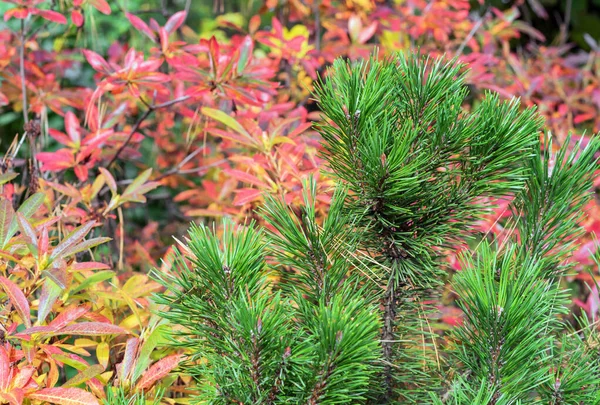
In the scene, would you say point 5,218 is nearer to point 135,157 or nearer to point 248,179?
point 248,179

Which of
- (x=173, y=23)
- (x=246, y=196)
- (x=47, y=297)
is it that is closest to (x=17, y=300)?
(x=47, y=297)

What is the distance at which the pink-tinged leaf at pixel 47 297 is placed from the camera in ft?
2.70

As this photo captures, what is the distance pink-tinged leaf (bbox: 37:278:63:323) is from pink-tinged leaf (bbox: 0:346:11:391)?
0.06m

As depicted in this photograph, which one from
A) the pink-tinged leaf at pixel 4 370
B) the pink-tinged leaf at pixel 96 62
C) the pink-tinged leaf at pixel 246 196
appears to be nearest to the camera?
the pink-tinged leaf at pixel 4 370

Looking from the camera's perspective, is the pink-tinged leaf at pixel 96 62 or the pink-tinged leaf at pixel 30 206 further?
the pink-tinged leaf at pixel 96 62

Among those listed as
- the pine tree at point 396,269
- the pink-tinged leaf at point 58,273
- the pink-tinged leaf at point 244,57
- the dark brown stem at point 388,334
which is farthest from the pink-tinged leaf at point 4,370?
the pink-tinged leaf at point 244,57

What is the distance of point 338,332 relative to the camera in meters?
0.60

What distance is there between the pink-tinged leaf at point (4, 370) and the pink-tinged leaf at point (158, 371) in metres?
0.16

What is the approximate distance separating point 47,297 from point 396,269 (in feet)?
1.56

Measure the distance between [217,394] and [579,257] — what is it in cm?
110

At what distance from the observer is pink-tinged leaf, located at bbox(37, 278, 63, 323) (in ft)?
2.70

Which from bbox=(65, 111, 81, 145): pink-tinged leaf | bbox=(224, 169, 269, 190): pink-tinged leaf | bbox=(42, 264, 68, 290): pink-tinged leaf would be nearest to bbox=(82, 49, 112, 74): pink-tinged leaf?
bbox=(65, 111, 81, 145): pink-tinged leaf

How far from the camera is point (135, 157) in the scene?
5.41ft

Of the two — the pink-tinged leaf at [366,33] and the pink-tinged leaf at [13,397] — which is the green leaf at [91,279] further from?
the pink-tinged leaf at [366,33]
